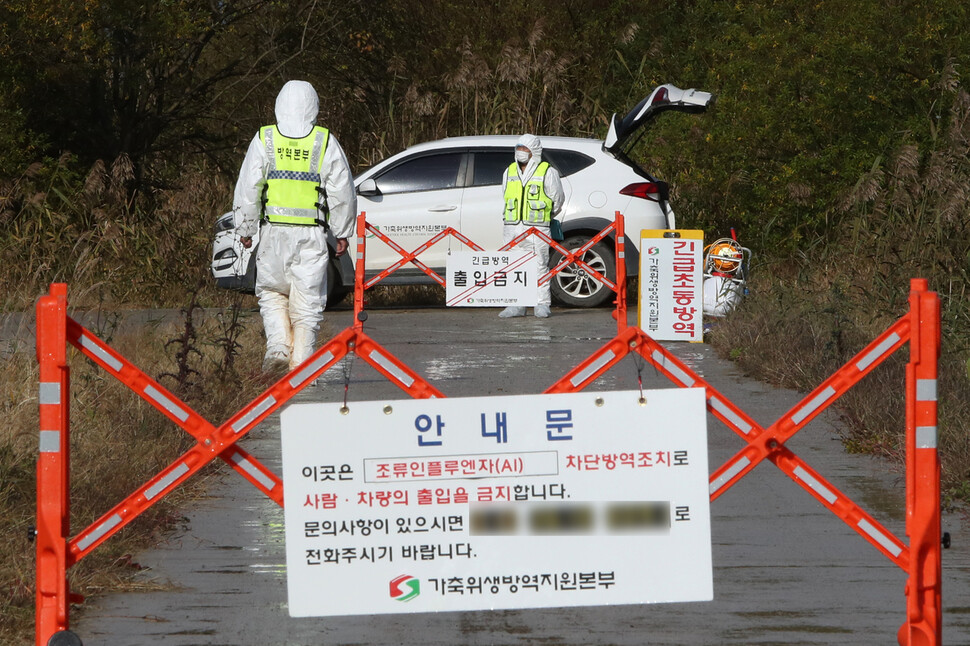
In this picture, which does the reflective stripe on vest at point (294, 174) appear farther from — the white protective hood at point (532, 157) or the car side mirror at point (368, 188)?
the car side mirror at point (368, 188)

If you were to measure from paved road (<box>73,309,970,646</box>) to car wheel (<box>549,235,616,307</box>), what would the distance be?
7.72 metres

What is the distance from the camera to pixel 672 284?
12625 millimetres

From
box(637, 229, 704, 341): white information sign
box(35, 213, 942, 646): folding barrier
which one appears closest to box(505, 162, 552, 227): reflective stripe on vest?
box(637, 229, 704, 341): white information sign

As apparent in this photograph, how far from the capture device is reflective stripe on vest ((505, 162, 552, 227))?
1538cm

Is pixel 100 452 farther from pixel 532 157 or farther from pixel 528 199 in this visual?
pixel 532 157

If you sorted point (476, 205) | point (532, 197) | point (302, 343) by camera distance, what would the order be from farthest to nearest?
point (476, 205)
point (532, 197)
point (302, 343)

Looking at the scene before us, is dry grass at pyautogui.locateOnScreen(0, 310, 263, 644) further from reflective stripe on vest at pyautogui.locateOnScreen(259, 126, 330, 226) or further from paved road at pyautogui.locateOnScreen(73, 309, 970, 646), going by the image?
reflective stripe on vest at pyautogui.locateOnScreen(259, 126, 330, 226)

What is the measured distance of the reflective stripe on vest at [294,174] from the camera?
392 inches

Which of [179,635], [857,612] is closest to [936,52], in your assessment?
[857,612]

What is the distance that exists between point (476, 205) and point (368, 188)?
1.19m

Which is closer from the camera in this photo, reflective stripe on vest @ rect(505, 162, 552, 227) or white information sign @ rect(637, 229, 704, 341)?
white information sign @ rect(637, 229, 704, 341)

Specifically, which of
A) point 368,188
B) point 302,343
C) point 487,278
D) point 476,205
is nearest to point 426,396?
point 302,343

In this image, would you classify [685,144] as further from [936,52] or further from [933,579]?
[933,579]

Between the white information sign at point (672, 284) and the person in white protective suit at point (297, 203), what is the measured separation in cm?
329
